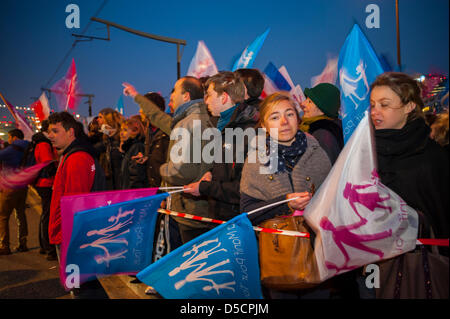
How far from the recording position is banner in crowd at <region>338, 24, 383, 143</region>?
10.4 ft

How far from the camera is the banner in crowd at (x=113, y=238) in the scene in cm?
297

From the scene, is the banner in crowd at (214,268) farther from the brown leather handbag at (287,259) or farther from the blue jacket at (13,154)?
the blue jacket at (13,154)

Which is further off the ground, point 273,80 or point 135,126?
point 273,80

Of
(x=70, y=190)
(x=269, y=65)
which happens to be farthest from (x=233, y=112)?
(x=269, y=65)

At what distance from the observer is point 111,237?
3.13 metres

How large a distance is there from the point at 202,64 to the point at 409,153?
5263 millimetres

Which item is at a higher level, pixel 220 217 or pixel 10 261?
pixel 220 217

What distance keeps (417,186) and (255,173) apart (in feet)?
3.36

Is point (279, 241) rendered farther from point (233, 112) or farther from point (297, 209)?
point (233, 112)

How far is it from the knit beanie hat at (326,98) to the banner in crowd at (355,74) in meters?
0.14

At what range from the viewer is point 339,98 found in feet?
11.8

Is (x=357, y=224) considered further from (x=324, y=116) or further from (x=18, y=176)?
(x=18, y=176)

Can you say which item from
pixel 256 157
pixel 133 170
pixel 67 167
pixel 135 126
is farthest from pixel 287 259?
pixel 135 126

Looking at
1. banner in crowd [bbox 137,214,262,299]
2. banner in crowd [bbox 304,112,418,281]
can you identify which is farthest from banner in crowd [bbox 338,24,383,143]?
banner in crowd [bbox 137,214,262,299]
